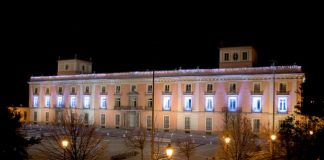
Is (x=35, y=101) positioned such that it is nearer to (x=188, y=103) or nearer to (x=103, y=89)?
(x=103, y=89)

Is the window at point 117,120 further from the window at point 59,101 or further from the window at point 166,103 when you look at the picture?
the window at point 59,101

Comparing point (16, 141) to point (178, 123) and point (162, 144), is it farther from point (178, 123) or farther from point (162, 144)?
point (178, 123)

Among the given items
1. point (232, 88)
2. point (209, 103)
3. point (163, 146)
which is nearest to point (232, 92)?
point (232, 88)

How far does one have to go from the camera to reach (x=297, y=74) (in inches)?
1917

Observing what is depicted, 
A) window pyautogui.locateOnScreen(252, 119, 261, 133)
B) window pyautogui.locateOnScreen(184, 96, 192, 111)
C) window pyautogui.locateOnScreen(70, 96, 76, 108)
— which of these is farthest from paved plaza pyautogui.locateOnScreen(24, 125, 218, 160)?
window pyautogui.locateOnScreen(70, 96, 76, 108)

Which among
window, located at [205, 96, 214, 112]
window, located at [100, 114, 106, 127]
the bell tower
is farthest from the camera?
window, located at [100, 114, 106, 127]

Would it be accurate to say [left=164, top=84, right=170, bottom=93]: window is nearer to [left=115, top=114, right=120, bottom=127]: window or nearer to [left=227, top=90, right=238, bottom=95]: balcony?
[left=227, top=90, right=238, bottom=95]: balcony

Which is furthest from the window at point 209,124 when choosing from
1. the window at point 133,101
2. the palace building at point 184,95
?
the window at point 133,101

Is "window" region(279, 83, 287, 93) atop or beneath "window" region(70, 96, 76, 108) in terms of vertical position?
atop

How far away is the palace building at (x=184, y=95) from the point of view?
5056cm

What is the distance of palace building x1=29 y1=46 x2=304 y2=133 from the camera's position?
166 ft

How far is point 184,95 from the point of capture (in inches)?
2253

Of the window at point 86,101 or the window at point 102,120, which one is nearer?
the window at point 102,120

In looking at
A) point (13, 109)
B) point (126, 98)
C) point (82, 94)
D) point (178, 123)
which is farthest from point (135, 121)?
point (13, 109)
